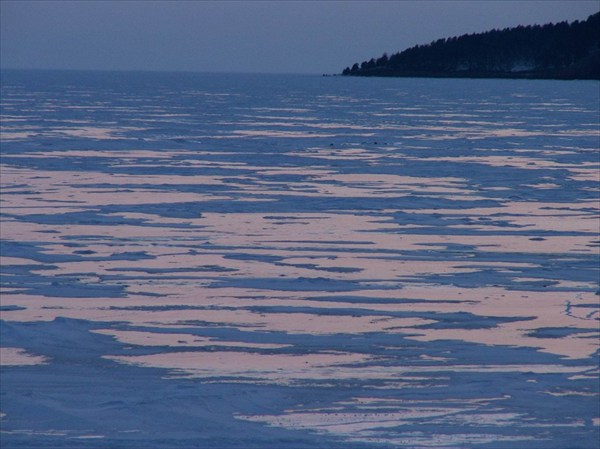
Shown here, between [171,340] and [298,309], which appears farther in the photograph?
[298,309]

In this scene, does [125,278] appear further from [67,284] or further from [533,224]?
[533,224]

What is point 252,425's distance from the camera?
16.1 feet

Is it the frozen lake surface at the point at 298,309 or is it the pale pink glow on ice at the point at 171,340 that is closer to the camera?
the frozen lake surface at the point at 298,309

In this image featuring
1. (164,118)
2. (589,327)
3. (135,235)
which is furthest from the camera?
(164,118)

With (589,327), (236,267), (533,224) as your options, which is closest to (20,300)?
(236,267)

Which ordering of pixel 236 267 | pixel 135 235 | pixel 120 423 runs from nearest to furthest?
pixel 120 423, pixel 236 267, pixel 135 235

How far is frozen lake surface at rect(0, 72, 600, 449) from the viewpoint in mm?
4961

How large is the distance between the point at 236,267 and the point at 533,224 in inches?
151

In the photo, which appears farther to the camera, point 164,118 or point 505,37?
point 505,37

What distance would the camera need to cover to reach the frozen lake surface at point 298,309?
16.3ft

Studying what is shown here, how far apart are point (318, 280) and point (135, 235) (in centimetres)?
255

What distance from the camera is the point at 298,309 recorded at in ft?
23.6

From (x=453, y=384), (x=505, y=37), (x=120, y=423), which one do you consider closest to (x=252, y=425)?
(x=120, y=423)

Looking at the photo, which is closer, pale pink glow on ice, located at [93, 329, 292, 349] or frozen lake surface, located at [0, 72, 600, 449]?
frozen lake surface, located at [0, 72, 600, 449]
